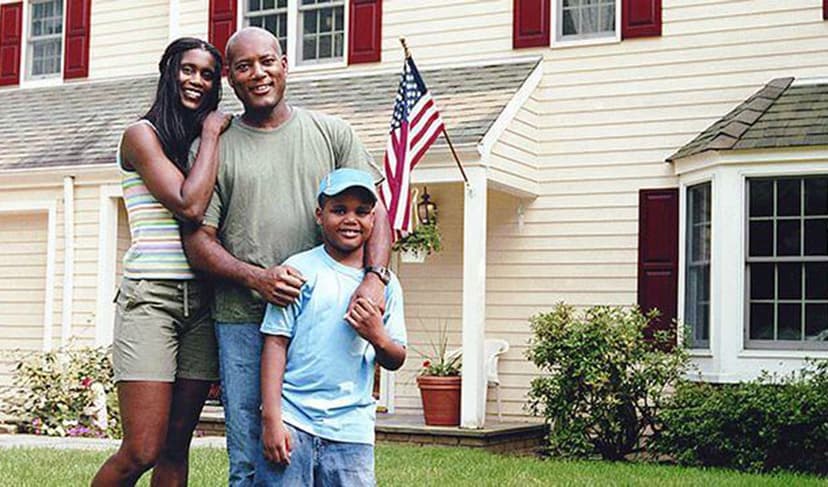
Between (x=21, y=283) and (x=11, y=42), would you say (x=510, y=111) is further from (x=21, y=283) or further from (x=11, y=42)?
(x=11, y=42)

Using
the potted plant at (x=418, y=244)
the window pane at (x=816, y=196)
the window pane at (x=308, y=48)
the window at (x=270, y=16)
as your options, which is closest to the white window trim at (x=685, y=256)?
the window pane at (x=816, y=196)

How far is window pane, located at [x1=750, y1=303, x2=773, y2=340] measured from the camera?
416 inches

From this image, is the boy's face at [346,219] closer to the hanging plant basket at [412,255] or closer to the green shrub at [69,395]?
the hanging plant basket at [412,255]

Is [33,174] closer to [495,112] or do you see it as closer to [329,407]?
[495,112]

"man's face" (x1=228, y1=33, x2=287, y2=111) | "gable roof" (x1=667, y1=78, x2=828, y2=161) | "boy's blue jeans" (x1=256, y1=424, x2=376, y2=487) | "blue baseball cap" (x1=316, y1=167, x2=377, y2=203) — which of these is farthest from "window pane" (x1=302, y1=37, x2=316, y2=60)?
"boy's blue jeans" (x1=256, y1=424, x2=376, y2=487)

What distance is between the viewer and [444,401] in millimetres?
11070

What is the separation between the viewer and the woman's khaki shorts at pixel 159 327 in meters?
3.99

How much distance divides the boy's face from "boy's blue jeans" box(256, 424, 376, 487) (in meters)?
0.58

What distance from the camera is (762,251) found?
34.7 ft

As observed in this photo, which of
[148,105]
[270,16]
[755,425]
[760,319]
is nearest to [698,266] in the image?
[760,319]

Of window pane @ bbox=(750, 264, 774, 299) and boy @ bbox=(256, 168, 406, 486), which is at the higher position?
window pane @ bbox=(750, 264, 774, 299)

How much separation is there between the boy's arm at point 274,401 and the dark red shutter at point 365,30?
9573mm

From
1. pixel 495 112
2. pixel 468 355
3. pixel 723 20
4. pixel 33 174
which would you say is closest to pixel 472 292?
pixel 468 355

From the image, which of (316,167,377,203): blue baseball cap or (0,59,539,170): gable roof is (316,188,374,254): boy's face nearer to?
(316,167,377,203): blue baseball cap
